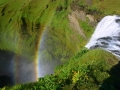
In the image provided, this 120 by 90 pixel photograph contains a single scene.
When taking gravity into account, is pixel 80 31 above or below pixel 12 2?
below

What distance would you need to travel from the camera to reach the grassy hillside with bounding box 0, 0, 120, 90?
8.09m

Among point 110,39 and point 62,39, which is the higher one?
point 62,39

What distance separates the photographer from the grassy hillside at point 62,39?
809 centimetres

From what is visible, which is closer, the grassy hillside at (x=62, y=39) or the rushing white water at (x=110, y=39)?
the grassy hillside at (x=62, y=39)

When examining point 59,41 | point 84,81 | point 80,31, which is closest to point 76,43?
point 80,31

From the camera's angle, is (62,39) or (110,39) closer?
(110,39)

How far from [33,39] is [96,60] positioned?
48.3 m

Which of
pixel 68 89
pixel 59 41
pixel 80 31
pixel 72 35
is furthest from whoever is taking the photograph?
pixel 59 41

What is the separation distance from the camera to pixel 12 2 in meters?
69.1

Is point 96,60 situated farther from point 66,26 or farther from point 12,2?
point 12,2

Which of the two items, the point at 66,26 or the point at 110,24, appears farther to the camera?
the point at 66,26

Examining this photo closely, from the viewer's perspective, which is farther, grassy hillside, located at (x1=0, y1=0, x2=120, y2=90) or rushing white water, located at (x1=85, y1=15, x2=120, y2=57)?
rushing white water, located at (x1=85, y1=15, x2=120, y2=57)

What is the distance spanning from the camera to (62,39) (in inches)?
1797

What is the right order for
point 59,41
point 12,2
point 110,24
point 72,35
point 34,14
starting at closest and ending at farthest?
point 110,24 < point 72,35 < point 59,41 < point 34,14 < point 12,2
